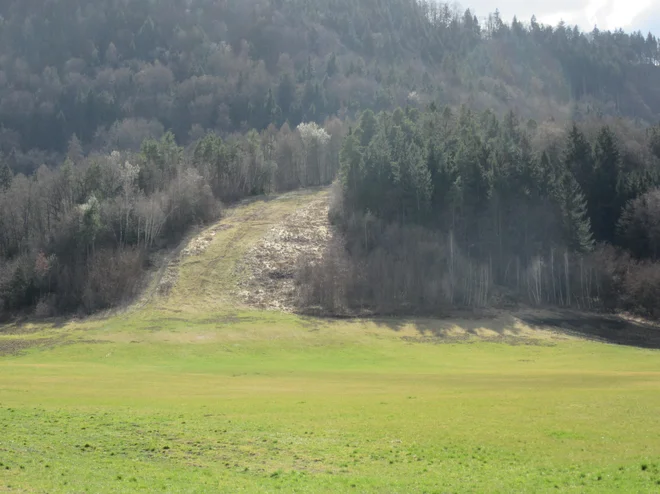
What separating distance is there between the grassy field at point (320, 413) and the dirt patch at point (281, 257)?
13.0 metres

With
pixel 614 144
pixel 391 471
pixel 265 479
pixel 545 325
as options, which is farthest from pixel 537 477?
pixel 614 144

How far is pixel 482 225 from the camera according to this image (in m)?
92.7

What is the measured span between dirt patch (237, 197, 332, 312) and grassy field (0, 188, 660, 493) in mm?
13046

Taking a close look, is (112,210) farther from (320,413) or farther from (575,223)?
(320,413)

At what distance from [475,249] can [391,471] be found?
242ft

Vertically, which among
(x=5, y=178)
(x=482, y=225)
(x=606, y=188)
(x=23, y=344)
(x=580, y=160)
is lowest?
(x=23, y=344)

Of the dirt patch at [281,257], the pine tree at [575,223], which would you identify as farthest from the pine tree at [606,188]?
the dirt patch at [281,257]

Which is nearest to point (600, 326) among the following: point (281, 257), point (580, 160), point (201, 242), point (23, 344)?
point (580, 160)

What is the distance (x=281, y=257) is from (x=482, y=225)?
27633 mm

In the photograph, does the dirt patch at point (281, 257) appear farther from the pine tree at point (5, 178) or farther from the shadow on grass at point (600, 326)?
the pine tree at point (5, 178)

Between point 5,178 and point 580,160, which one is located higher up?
point 580,160

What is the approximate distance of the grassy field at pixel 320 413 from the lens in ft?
62.7

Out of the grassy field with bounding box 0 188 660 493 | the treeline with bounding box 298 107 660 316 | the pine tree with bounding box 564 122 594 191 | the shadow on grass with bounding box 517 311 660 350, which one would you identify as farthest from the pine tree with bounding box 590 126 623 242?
the grassy field with bounding box 0 188 660 493

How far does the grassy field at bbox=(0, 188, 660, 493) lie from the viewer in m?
19.1
